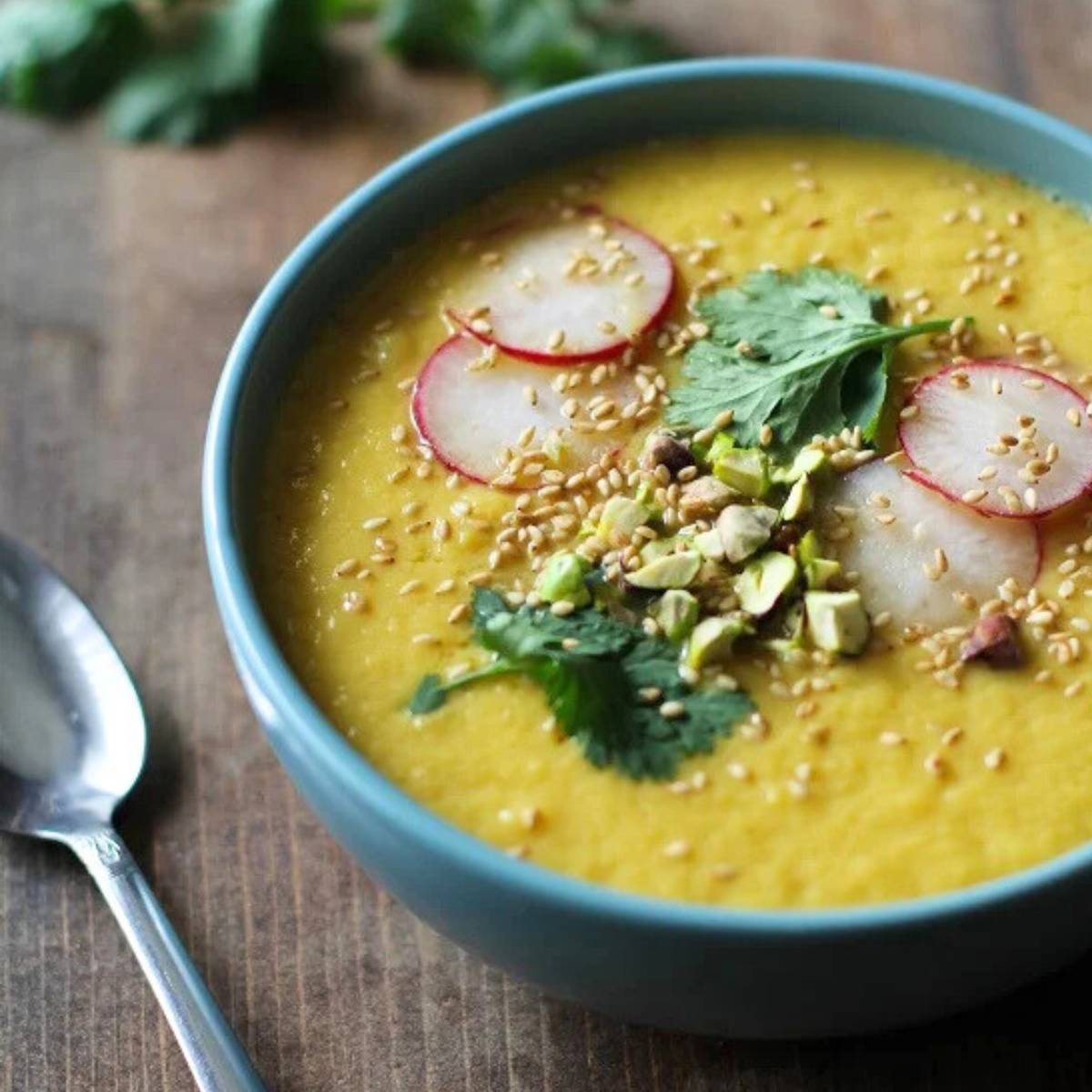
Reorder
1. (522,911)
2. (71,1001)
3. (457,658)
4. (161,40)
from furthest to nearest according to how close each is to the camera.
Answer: (161,40), (71,1001), (457,658), (522,911)

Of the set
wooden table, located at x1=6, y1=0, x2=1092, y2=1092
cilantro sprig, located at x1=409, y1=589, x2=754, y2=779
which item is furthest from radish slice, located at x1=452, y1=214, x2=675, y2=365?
wooden table, located at x1=6, y1=0, x2=1092, y2=1092

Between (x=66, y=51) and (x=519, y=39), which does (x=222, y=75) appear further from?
(x=519, y=39)

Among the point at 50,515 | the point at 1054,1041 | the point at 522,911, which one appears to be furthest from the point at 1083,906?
the point at 50,515

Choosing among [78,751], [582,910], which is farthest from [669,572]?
[78,751]

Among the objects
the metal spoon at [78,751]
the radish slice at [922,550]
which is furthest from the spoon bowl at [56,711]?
the radish slice at [922,550]

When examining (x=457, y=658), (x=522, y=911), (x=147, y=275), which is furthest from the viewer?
(x=147, y=275)

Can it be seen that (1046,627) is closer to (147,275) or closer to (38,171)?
(147,275)

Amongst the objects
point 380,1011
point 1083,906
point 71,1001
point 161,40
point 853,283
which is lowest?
point 71,1001
